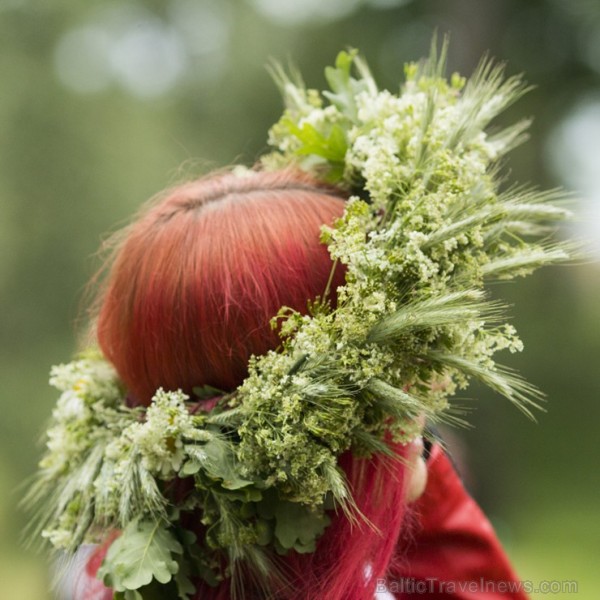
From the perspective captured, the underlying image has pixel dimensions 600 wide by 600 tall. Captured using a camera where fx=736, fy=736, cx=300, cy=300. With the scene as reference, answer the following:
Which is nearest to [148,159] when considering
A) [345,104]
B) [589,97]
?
[589,97]

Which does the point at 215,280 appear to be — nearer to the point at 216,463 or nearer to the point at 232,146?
the point at 216,463

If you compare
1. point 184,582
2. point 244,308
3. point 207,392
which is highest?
point 244,308

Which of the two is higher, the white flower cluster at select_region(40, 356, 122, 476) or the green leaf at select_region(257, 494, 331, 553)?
the white flower cluster at select_region(40, 356, 122, 476)

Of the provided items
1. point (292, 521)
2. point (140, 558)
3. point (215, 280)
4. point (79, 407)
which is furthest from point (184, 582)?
point (215, 280)

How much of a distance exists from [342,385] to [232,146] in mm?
9097

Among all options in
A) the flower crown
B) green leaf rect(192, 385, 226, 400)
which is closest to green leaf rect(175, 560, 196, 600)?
the flower crown

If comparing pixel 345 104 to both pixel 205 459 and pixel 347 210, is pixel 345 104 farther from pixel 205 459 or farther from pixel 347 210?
pixel 205 459

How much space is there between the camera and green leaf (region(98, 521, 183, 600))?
136 cm

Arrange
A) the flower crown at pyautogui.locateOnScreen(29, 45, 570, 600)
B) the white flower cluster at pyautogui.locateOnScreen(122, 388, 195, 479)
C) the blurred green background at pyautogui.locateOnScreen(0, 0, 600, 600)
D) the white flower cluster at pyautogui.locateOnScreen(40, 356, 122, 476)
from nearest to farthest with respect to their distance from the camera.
→ 1. the flower crown at pyautogui.locateOnScreen(29, 45, 570, 600)
2. the white flower cluster at pyautogui.locateOnScreen(122, 388, 195, 479)
3. the white flower cluster at pyautogui.locateOnScreen(40, 356, 122, 476)
4. the blurred green background at pyautogui.locateOnScreen(0, 0, 600, 600)

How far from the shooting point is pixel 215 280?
1.50 m

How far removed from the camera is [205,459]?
4.62ft

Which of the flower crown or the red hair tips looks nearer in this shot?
the flower crown

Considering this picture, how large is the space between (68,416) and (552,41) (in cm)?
1045

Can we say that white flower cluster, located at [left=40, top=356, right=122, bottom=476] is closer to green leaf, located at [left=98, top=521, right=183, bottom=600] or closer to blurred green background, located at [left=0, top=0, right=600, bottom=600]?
green leaf, located at [left=98, top=521, right=183, bottom=600]
